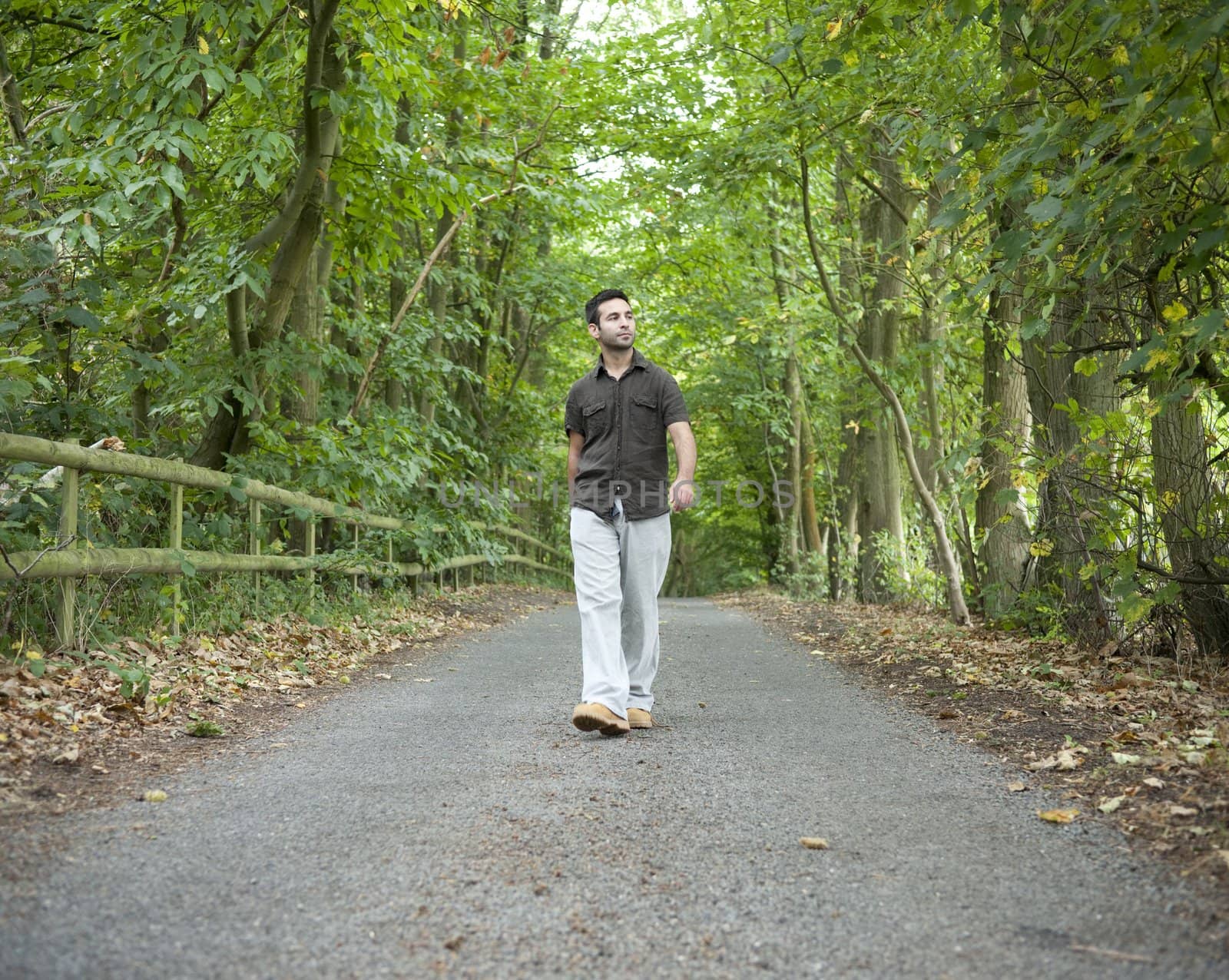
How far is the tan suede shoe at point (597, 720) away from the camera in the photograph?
5098mm

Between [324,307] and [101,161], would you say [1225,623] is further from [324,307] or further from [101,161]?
[324,307]

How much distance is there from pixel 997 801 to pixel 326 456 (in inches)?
270

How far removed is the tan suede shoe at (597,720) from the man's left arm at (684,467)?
103 centimetres

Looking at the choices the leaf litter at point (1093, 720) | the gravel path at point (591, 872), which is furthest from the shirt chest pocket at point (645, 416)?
the leaf litter at point (1093, 720)

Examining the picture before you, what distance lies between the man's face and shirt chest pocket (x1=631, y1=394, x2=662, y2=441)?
0.28 m

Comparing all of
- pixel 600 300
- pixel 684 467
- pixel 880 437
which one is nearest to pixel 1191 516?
pixel 684 467

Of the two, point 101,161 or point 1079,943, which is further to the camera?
point 101,161

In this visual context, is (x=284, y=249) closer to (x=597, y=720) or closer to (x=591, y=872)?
(x=597, y=720)

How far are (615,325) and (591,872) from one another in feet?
10.2

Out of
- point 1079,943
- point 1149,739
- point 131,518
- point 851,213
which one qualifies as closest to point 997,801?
point 1149,739

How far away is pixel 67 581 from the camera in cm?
549

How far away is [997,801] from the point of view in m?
3.89

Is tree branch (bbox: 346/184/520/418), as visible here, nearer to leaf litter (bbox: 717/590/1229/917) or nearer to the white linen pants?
leaf litter (bbox: 717/590/1229/917)

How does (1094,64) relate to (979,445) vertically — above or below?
above
